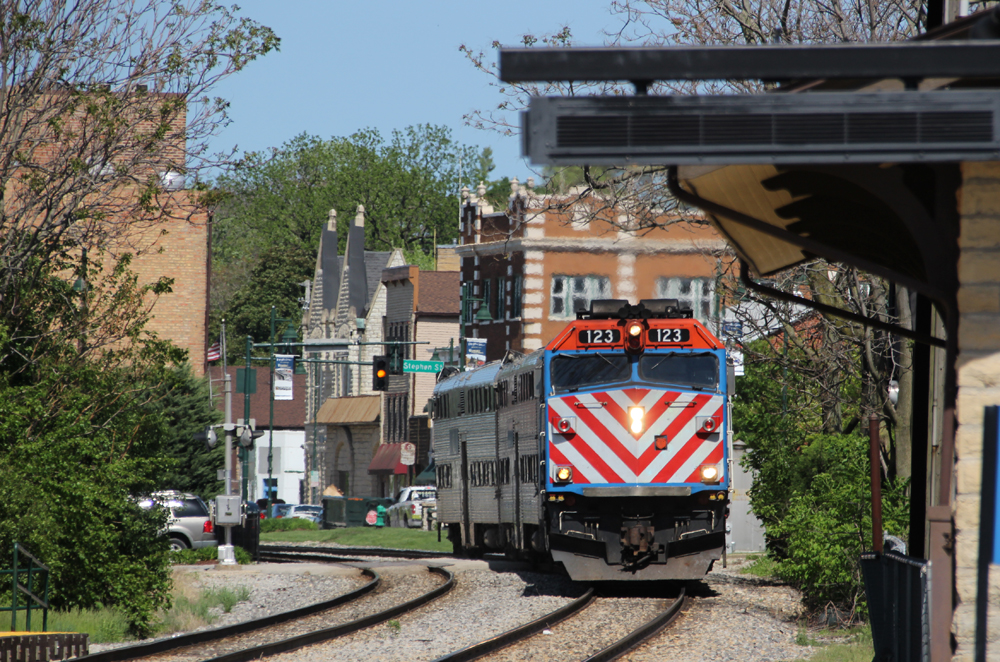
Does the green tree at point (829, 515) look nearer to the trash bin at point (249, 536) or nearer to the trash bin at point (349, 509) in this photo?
the trash bin at point (249, 536)

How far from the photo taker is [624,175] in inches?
794

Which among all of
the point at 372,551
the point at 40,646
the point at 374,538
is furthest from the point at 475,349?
the point at 40,646

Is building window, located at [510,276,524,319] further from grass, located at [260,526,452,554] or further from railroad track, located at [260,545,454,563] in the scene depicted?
railroad track, located at [260,545,454,563]

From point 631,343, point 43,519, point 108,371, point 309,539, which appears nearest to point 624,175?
point 631,343

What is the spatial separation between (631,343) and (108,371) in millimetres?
7794

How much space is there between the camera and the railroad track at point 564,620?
43.3 ft

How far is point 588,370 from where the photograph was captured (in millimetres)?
19516

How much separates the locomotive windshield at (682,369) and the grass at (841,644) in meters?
4.82

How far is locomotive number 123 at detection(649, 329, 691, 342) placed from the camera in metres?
19.6

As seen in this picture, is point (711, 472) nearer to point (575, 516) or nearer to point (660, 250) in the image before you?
point (575, 516)

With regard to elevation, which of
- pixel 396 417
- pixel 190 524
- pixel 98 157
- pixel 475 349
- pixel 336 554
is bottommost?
pixel 336 554

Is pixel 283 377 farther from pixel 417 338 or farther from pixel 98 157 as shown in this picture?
pixel 98 157

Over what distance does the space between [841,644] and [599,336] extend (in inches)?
266

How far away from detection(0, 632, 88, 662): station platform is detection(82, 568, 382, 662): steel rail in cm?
23
